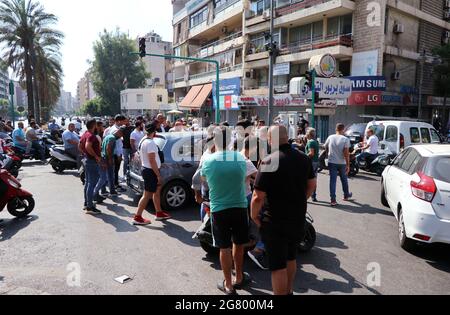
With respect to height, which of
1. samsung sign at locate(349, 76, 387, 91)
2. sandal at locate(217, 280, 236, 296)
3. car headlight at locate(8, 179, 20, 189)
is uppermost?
samsung sign at locate(349, 76, 387, 91)

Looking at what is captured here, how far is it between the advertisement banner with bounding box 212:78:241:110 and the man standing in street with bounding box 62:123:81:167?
1958 cm

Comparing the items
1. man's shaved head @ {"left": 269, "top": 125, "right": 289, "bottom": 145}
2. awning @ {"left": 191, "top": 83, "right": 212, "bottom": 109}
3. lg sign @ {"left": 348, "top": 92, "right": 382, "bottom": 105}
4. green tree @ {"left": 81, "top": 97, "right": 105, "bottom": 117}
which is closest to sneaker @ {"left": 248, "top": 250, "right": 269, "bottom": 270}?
man's shaved head @ {"left": 269, "top": 125, "right": 289, "bottom": 145}

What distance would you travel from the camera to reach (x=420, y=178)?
4.82m

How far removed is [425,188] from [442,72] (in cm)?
2151

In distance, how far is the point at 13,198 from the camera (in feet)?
21.8

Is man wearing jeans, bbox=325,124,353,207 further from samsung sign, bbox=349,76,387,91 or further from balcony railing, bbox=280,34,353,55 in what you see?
balcony railing, bbox=280,34,353,55

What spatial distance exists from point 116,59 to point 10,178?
54000mm

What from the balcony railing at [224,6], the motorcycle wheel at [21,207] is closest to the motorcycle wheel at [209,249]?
the motorcycle wheel at [21,207]

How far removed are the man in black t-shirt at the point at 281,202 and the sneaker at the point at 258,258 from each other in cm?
114

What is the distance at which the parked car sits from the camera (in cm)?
719

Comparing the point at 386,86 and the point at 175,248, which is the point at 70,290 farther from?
the point at 386,86

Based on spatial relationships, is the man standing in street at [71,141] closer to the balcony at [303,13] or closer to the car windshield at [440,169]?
the car windshield at [440,169]

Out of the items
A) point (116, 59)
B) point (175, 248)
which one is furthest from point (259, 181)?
point (116, 59)

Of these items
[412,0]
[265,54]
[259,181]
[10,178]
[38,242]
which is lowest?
[38,242]
